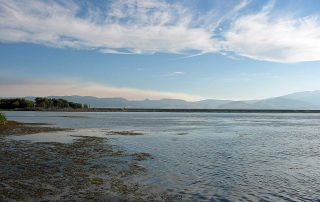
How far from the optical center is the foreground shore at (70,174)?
16.1 m

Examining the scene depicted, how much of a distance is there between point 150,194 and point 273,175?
27.1 ft

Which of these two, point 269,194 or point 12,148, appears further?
point 12,148

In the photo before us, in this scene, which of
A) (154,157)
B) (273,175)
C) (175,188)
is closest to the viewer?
(175,188)

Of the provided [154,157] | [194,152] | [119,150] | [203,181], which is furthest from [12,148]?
[203,181]

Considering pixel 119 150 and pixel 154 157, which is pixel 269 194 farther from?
pixel 119 150

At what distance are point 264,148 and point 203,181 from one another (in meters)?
17.6

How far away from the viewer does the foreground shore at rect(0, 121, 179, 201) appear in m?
16.1

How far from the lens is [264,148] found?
35719 mm

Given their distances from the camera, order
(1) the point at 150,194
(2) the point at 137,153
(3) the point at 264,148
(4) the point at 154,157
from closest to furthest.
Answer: (1) the point at 150,194
(4) the point at 154,157
(2) the point at 137,153
(3) the point at 264,148

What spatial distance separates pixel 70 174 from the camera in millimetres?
20703

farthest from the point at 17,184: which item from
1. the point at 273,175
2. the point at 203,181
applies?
the point at 273,175

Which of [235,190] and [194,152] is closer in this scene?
[235,190]

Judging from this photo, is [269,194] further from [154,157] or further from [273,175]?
[154,157]

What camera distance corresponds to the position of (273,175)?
2164 cm
